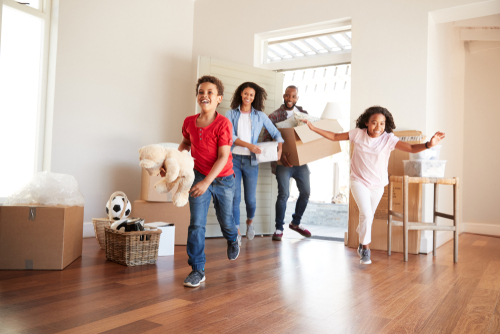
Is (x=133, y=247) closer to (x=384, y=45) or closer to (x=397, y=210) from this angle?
(x=397, y=210)

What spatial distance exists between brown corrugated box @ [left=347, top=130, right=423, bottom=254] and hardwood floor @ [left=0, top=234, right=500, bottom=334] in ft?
1.40

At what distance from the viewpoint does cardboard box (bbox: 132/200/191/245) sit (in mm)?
3340

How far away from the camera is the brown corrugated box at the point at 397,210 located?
3227mm

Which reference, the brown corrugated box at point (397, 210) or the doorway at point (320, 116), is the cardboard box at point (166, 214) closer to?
the brown corrugated box at point (397, 210)

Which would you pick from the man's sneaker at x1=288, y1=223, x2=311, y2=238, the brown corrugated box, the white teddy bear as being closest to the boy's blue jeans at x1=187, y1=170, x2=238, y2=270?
the white teddy bear

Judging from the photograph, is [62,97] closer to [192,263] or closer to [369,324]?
[192,263]

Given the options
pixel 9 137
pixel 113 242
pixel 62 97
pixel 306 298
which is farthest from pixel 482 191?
pixel 9 137

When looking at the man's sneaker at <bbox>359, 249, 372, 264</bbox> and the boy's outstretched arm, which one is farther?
the man's sneaker at <bbox>359, 249, 372, 264</bbox>

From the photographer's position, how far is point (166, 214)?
334cm

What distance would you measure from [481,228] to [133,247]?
4370 millimetres

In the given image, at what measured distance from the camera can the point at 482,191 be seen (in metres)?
5.04

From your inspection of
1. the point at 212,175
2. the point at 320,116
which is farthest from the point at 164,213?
the point at 320,116

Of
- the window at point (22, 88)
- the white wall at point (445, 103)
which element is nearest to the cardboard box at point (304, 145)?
the white wall at point (445, 103)

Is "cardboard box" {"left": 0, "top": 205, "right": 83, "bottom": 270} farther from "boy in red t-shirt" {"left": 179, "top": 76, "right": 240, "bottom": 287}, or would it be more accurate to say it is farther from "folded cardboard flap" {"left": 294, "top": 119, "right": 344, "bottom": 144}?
"folded cardboard flap" {"left": 294, "top": 119, "right": 344, "bottom": 144}
